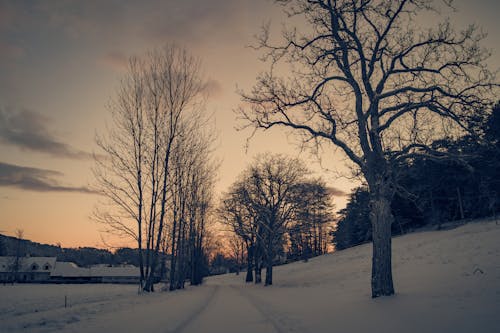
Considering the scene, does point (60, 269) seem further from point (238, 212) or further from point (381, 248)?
point (381, 248)

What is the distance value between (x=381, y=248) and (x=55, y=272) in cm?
10882

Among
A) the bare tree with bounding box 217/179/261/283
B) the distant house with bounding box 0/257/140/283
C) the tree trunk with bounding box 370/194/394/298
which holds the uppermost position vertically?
the bare tree with bounding box 217/179/261/283

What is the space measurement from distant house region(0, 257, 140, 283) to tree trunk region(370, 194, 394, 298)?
8576cm

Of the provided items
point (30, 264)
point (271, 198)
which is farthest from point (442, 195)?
point (30, 264)

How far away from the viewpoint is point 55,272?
9494 cm

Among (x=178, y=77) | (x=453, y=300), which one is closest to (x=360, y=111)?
(x=453, y=300)

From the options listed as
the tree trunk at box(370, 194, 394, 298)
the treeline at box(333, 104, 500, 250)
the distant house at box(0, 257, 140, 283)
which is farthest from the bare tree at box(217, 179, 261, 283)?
the distant house at box(0, 257, 140, 283)

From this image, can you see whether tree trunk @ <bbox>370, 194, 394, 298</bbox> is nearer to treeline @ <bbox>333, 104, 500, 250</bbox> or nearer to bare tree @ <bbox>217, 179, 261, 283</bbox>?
treeline @ <bbox>333, 104, 500, 250</bbox>

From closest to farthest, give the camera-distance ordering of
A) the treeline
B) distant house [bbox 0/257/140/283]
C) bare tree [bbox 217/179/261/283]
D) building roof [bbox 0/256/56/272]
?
the treeline, bare tree [bbox 217/179/261/283], distant house [bbox 0/257/140/283], building roof [bbox 0/256/56/272]

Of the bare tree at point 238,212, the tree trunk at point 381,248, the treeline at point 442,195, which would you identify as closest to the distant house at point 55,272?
the bare tree at point 238,212

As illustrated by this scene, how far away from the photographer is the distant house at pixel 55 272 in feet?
288

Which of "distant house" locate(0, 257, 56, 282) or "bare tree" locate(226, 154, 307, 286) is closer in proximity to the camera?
"bare tree" locate(226, 154, 307, 286)

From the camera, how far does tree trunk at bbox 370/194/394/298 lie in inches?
470

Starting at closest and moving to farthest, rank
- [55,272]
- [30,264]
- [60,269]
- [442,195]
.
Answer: [442,195] → [55,272] → [60,269] → [30,264]
